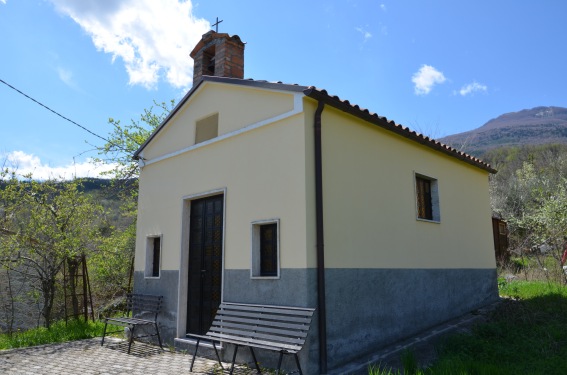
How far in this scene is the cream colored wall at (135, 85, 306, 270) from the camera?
238 inches

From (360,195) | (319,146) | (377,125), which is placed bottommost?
(360,195)

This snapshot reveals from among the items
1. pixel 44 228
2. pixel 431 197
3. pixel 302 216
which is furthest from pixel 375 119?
pixel 44 228

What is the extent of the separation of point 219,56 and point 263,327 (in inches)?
224

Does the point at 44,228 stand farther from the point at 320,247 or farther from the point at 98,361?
the point at 320,247

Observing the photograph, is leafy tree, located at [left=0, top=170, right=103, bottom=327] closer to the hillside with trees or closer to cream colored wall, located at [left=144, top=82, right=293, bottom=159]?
the hillside with trees

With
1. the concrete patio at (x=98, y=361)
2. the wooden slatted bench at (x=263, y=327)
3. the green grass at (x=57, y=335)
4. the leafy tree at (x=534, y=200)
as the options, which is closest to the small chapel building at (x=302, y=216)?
the wooden slatted bench at (x=263, y=327)

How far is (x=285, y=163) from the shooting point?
6.25 metres

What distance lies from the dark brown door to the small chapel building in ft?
0.10

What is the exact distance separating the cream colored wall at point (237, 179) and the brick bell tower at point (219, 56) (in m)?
0.92

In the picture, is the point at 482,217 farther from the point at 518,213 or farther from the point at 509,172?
the point at 509,172

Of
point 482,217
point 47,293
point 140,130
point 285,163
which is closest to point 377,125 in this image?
point 285,163

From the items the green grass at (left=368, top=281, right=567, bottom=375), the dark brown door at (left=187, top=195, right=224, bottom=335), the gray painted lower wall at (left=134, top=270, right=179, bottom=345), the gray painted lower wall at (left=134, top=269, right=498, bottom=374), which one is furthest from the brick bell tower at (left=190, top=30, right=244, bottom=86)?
the green grass at (left=368, top=281, right=567, bottom=375)

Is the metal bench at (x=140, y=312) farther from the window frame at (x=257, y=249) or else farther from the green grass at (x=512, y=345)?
the green grass at (x=512, y=345)

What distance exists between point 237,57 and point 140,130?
792 centimetres
